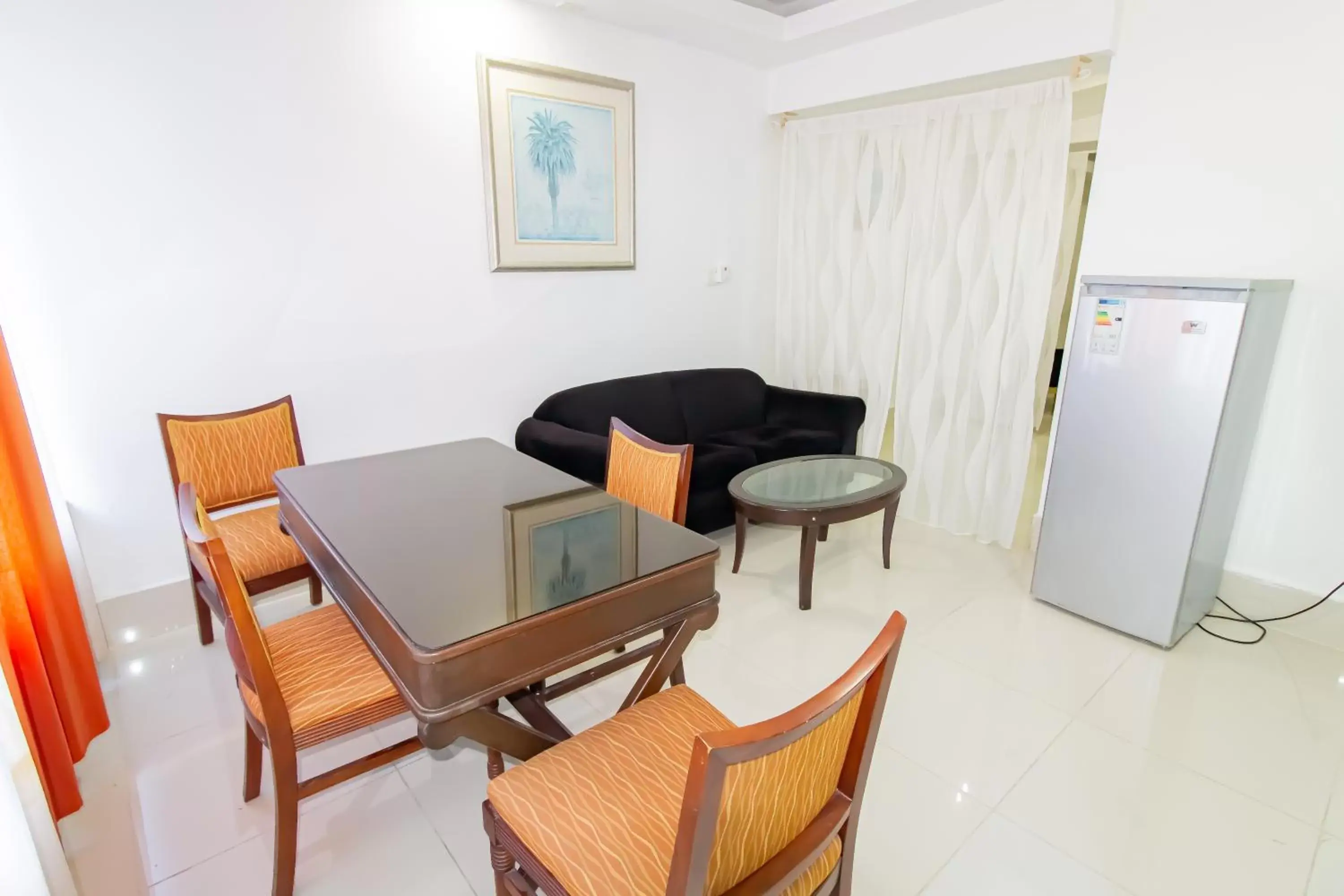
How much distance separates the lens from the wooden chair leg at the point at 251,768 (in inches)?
70.5

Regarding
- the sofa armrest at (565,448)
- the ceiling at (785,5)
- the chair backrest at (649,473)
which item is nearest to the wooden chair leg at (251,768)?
the chair backrest at (649,473)

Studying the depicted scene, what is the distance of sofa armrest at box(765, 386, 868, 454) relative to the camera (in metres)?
3.82

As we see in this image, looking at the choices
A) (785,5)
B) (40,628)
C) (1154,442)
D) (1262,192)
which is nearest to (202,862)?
(40,628)

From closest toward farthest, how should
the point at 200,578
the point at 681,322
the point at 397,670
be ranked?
the point at 397,670 → the point at 200,578 → the point at 681,322

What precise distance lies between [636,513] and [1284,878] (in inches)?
73.6

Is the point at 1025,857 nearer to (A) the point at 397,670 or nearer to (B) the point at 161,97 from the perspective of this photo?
(A) the point at 397,670

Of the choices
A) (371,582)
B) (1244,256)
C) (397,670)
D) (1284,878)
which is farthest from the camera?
(1244,256)

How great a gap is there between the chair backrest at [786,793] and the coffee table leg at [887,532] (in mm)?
2150

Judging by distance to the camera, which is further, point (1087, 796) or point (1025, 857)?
point (1087, 796)

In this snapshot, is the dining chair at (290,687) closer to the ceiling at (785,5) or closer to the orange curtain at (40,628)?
the orange curtain at (40,628)

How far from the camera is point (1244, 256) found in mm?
2627

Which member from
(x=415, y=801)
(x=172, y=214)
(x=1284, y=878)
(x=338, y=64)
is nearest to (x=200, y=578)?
(x=415, y=801)

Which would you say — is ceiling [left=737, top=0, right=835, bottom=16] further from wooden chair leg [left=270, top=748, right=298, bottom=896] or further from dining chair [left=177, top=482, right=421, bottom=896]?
wooden chair leg [left=270, top=748, right=298, bottom=896]

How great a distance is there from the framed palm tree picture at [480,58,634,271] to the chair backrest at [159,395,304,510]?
1238mm
